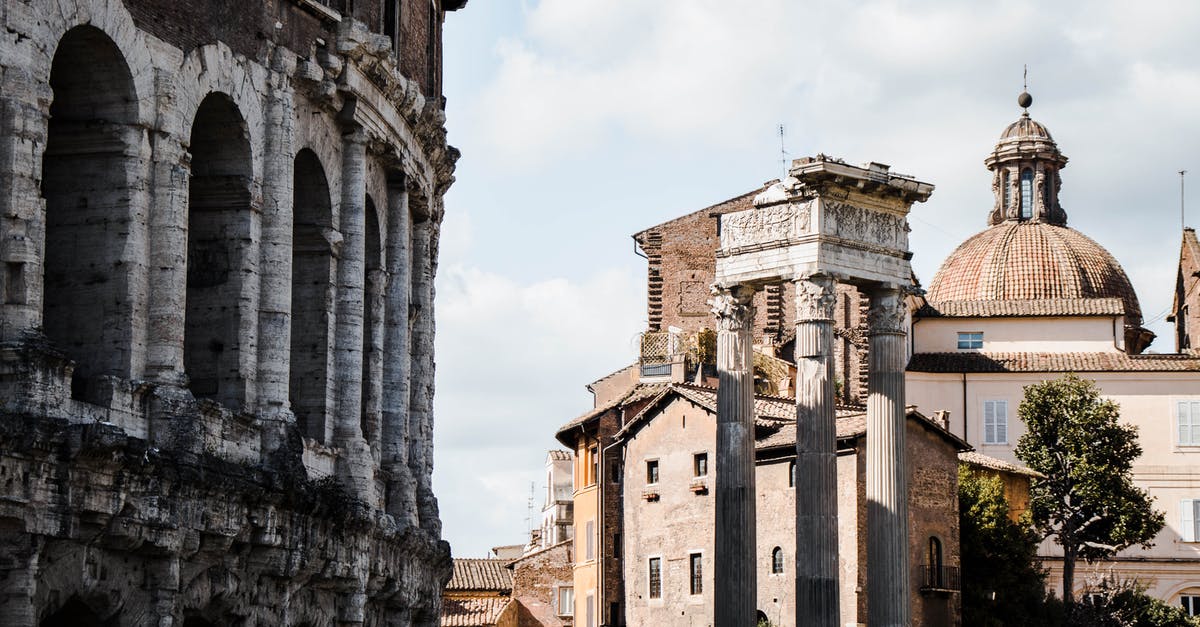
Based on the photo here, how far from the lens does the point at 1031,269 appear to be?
72.5 meters

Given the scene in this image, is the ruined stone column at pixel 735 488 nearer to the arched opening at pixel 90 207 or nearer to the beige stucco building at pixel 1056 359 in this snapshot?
the arched opening at pixel 90 207

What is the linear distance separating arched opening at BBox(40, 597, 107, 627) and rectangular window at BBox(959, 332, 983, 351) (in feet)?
164

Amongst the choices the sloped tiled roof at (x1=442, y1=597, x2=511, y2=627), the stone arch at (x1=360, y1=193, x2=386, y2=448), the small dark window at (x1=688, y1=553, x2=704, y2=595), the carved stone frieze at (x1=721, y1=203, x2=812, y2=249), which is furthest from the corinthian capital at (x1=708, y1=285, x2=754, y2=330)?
the sloped tiled roof at (x1=442, y1=597, x2=511, y2=627)

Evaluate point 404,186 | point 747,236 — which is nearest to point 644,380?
point 747,236

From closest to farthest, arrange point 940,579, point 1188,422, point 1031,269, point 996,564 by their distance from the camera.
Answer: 1. point 940,579
2. point 996,564
3. point 1188,422
4. point 1031,269

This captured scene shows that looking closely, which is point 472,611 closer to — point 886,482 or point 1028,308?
point 1028,308

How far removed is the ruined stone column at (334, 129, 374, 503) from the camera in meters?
29.2

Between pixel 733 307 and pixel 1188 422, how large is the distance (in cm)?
3019

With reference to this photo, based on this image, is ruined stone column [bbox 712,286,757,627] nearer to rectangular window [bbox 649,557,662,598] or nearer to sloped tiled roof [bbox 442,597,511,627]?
rectangular window [bbox 649,557,662,598]

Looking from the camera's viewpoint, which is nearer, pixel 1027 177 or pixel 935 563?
pixel 935 563

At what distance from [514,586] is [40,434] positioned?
1923 inches

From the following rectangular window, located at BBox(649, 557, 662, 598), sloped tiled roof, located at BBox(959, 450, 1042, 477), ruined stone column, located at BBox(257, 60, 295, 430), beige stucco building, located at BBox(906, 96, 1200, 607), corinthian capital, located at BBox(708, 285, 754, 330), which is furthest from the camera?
beige stucco building, located at BBox(906, 96, 1200, 607)

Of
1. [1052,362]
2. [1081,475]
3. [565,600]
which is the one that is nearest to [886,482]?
[1081,475]

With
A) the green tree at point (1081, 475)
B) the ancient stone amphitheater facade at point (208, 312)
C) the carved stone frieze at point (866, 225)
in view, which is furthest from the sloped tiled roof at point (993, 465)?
the ancient stone amphitheater facade at point (208, 312)
